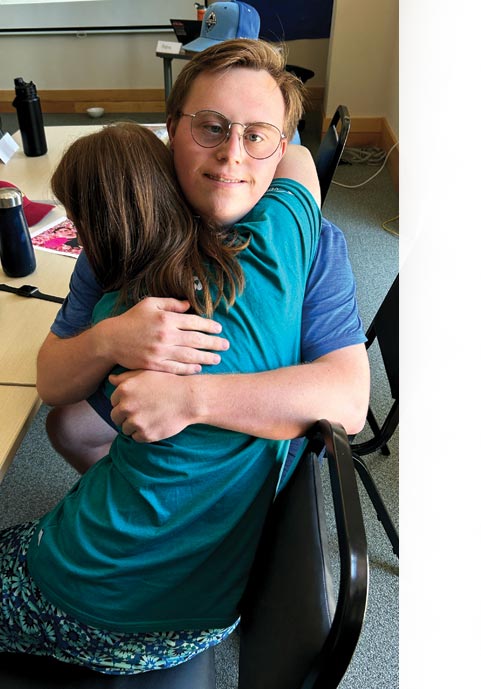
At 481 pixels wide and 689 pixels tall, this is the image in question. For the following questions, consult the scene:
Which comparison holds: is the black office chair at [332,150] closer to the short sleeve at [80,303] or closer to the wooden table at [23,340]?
the wooden table at [23,340]

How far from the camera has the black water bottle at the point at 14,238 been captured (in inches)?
49.6

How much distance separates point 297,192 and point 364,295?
5.75 ft

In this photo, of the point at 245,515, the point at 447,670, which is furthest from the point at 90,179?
the point at 447,670

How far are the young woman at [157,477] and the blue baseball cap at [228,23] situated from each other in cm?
155

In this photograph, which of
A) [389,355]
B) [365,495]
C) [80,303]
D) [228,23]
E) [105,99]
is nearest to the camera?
[80,303]

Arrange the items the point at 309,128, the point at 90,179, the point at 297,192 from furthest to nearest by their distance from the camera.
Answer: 1. the point at 309,128
2. the point at 297,192
3. the point at 90,179

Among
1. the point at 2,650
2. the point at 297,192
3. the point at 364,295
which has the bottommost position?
the point at 364,295

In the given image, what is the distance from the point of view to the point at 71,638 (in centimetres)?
85

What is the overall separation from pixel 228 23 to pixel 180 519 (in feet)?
6.92

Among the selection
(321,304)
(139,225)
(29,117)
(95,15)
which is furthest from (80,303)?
(95,15)

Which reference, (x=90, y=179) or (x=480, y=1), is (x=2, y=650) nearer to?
(x=90, y=179)

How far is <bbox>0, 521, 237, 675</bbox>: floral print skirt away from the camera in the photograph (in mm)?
850

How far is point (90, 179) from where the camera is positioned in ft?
2.97

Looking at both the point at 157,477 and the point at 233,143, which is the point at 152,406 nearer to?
the point at 157,477
